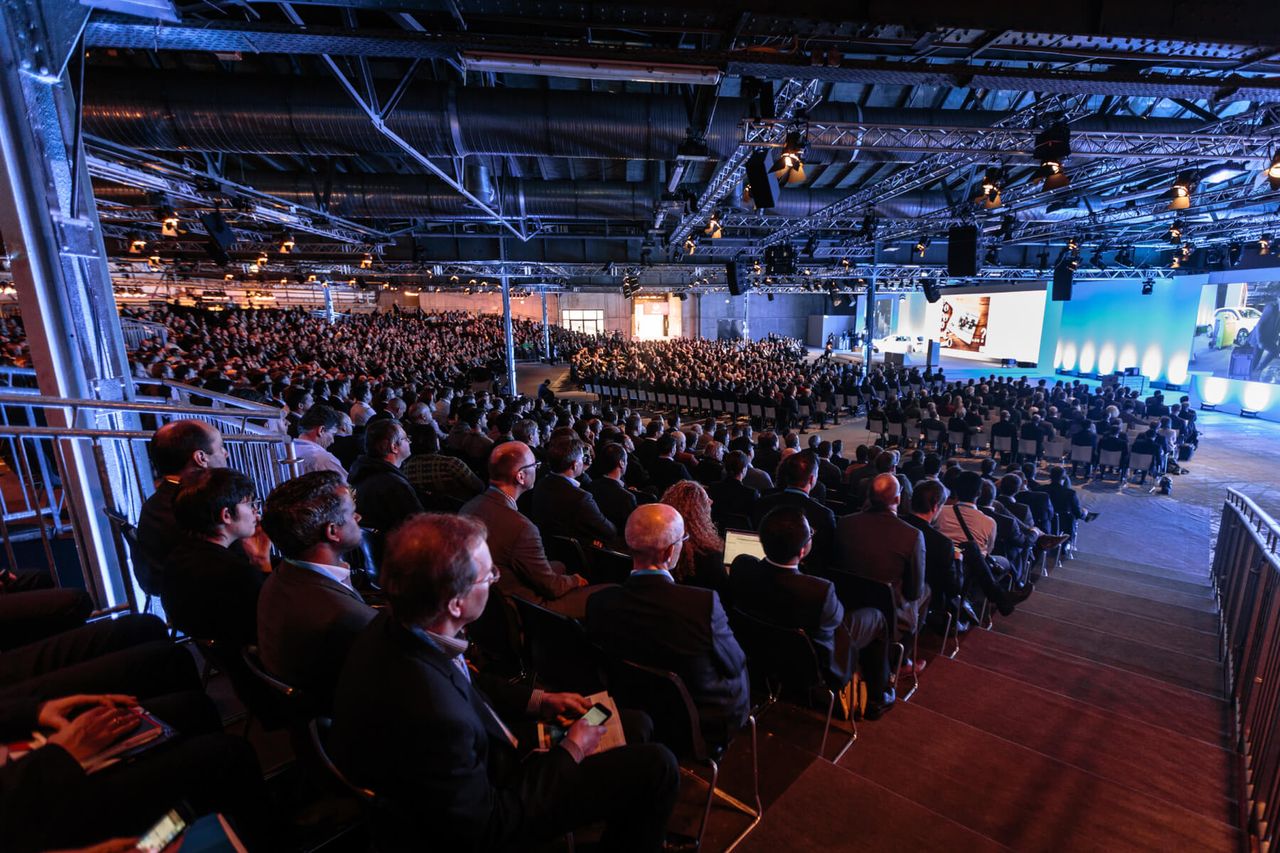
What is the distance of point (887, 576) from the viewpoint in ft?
10.4

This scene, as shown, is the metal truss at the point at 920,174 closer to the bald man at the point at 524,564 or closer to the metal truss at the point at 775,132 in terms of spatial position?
the metal truss at the point at 775,132

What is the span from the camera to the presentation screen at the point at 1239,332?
15016mm

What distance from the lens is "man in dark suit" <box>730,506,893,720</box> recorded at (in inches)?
96.7

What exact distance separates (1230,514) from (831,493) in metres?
3.62

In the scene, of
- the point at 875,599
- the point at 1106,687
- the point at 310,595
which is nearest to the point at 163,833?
the point at 310,595

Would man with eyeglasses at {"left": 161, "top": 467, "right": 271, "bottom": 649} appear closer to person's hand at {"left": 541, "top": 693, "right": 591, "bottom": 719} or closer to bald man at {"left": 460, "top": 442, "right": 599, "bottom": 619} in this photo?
bald man at {"left": 460, "top": 442, "right": 599, "bottom": 619}

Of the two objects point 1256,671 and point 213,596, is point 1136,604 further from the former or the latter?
point 213,596

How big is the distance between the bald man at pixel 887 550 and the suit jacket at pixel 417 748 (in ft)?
8.07

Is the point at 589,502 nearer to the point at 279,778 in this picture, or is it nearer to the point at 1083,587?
the point at 279,778

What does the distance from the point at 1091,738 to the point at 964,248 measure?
10.5 m

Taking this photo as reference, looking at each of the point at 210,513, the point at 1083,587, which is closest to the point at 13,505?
the point at 210,513

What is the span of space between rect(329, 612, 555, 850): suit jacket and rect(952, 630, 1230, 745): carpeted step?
2.98m

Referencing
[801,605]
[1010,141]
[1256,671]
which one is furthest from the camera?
[1010,141]

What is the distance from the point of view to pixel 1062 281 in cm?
1634
